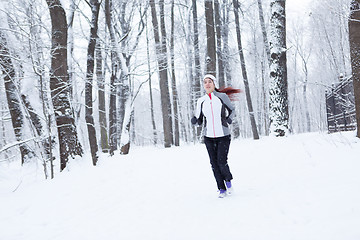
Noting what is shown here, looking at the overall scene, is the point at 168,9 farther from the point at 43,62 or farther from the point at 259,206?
the point at 259,206

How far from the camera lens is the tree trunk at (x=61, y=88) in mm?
5980

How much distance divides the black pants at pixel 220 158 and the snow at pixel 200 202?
0.96 ft

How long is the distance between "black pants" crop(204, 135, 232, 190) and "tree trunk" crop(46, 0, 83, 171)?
12.0ft

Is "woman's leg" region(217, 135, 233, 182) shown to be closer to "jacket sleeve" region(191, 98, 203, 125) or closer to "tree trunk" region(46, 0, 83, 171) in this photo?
"jacket sleeve" region(191, 98, 203, 125)

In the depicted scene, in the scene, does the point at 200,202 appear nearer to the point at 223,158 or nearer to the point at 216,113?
the point at 223,158

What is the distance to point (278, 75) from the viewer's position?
7.94 meters

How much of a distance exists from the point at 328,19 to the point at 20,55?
25.4 meters

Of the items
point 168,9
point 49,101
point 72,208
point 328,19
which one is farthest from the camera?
point 328,19

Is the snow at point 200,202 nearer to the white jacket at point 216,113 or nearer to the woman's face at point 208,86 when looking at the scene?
the white jacket at point 216,113

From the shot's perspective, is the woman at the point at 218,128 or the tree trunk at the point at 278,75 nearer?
the woman at the point at 218,128

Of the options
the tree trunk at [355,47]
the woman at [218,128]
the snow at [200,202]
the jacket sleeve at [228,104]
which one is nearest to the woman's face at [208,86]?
the woman at [218,128]

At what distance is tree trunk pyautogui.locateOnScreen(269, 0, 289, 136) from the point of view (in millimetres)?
7895

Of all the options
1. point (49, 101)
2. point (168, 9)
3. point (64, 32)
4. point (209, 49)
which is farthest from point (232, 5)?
point (49, 101)

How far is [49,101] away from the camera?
5.99 meters
